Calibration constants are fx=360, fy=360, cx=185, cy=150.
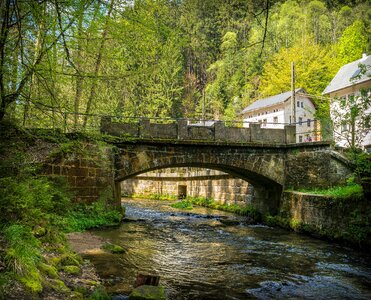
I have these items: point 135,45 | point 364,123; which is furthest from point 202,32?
point 364,123

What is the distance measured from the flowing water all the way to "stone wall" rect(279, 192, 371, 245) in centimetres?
47

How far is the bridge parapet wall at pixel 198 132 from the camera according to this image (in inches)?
556

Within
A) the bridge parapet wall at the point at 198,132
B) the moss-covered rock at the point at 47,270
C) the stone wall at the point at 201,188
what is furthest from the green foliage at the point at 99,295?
the stone wall at the point at 201,188

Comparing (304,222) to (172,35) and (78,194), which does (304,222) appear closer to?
(78,194)

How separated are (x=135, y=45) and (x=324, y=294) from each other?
5.77 m

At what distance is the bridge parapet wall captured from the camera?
14126mm

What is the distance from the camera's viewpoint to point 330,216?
12234mm

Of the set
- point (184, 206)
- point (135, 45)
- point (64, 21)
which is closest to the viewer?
point (64, 21)

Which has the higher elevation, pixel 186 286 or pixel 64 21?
pixel 64 21

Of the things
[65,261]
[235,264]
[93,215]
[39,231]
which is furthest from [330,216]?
[39,231]

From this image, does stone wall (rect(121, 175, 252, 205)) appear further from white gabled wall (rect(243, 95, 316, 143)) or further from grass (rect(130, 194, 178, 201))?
white gabled wall (rect(243, 95, 316, 143))

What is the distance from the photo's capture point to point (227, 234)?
1383 centimetres

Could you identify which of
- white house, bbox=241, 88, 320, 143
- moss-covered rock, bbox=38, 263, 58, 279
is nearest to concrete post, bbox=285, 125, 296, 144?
moss-covered rock, bbox=38, 263, 58, 279

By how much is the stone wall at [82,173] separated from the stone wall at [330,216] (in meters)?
7.47
